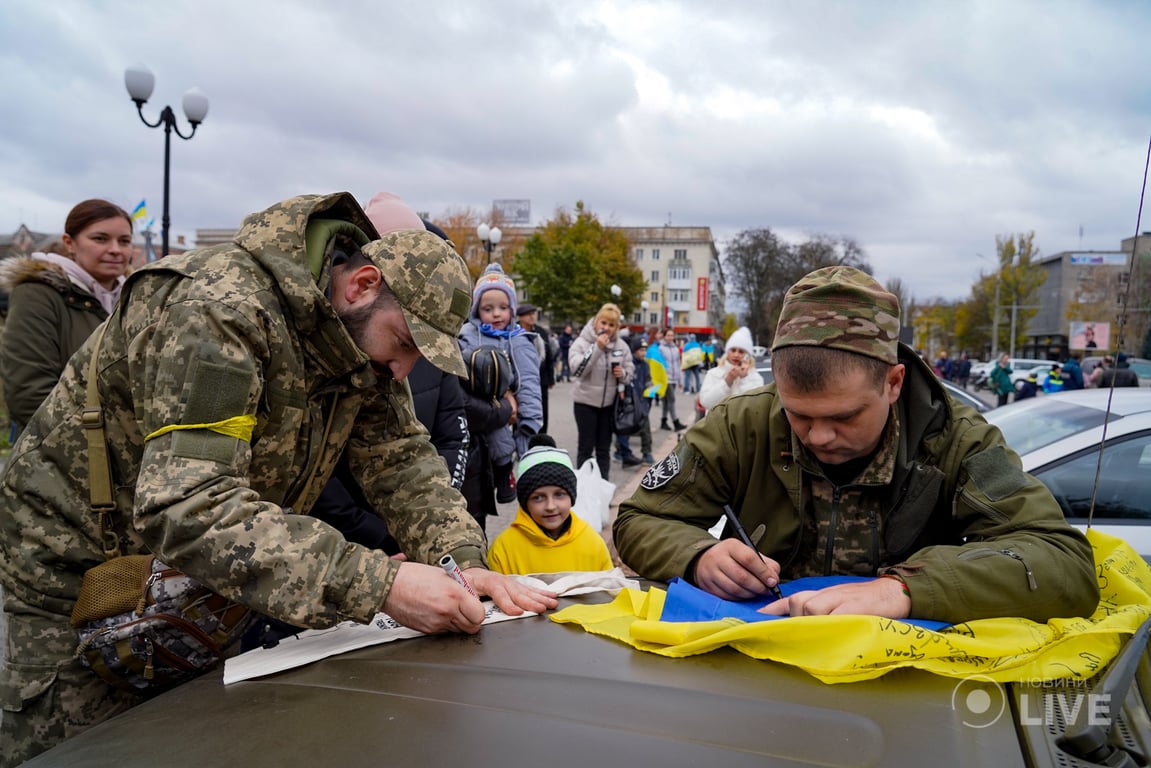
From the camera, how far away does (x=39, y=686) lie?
1.66 metres

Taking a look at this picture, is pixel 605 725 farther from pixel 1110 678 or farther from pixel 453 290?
pixel 453 290

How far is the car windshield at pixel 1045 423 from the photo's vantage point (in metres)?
3.73

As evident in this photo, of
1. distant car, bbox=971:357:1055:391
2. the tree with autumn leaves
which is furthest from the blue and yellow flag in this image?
the tree with autumn leaves

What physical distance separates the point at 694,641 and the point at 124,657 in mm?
1209

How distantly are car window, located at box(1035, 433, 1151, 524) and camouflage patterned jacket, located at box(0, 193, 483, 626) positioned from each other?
290 cm

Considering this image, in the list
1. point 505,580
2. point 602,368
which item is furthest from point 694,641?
point 602,368

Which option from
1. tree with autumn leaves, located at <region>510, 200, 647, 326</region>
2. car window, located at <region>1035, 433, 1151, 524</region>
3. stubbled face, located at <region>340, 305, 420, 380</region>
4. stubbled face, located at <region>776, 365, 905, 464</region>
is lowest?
car window, located at <region>1035, 433, 1151, 524</region>

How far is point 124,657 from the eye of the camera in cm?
161

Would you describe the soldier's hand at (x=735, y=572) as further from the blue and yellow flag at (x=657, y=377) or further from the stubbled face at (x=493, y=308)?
the blue and yellow flag at (x=657, y=377)

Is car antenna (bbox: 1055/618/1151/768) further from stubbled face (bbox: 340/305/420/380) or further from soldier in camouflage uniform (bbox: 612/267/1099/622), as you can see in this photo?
stubbled face (bbox: 340/305/420/380)

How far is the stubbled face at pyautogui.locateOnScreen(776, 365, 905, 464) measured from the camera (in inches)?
67.8

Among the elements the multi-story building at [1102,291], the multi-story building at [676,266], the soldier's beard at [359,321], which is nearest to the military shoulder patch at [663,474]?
the soldier's beard at [359,321]

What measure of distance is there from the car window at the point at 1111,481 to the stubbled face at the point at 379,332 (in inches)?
122

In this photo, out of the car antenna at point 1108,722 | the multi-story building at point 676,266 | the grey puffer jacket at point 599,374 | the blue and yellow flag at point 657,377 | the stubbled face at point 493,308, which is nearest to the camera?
the car antenna at point 1108,722
